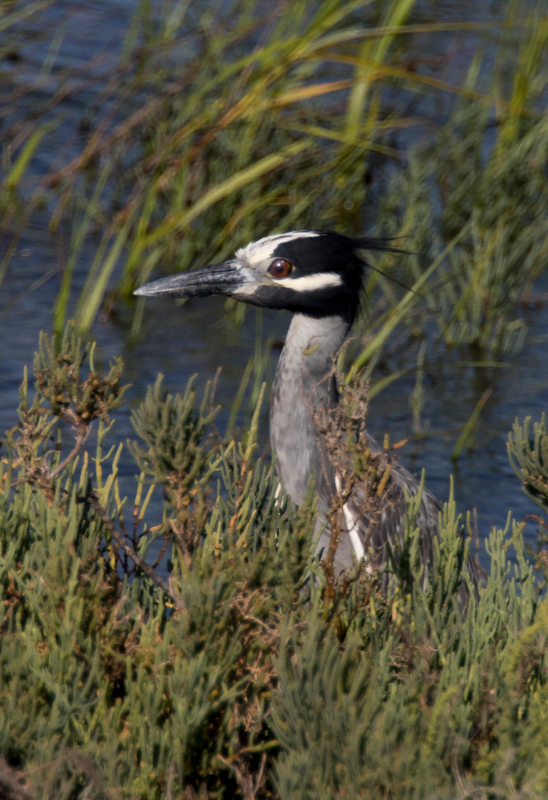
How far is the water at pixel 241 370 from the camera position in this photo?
15.6ft

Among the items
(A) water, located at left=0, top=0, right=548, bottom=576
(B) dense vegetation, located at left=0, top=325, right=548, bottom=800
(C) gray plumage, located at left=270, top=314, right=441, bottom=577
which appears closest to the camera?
(B) dense vegetation, located at left=0, top=325, right=548, bottom=800

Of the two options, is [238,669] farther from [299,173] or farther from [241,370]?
[299,173]

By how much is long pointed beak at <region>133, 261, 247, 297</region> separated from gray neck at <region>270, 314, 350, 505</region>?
27cm

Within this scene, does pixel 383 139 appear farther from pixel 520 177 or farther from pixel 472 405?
pixel 472 405

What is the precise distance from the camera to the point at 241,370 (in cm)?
542

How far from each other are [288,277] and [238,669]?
71.3 inches

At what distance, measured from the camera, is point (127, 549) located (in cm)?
226

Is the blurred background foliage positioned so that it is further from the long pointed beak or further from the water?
the long pointed beak

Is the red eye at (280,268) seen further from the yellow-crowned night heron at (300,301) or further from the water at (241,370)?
the water at (241,370)

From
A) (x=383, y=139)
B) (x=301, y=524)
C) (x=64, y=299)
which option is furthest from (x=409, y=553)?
(x=383, y=139)

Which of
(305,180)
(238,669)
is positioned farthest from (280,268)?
(305,180)

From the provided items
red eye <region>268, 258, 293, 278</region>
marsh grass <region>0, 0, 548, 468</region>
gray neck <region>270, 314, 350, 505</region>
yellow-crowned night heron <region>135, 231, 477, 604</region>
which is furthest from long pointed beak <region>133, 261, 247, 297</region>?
marsh grass <region>0, 0, 548, 468</region>

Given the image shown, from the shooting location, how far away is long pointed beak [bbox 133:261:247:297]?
354 centimetres

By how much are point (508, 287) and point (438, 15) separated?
4063 mm
